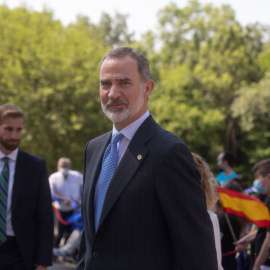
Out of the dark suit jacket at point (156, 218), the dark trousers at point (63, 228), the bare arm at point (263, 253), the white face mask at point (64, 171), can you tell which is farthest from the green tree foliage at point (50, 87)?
the dark suit jacket at point (156, 218)

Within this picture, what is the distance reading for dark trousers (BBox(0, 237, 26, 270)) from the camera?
465cm

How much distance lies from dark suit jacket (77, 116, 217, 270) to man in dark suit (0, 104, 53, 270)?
2.12m

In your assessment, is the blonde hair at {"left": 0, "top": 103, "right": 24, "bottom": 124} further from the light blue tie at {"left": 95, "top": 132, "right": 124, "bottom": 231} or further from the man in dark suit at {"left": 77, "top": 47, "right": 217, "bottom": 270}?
the man in dark suit at {"left": 77, "top": 47, "right": 217, "bottom": 270}

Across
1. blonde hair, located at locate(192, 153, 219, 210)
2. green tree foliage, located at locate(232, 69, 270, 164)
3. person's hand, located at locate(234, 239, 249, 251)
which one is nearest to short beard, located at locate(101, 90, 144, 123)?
blonde hair, located at locate(192, 153, 219, 210)

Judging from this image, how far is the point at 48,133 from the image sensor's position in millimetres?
27031

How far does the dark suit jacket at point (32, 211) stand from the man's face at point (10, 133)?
0.15 meters

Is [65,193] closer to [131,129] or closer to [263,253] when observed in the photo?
[263,253]

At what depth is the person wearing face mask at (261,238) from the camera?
5.69 metres

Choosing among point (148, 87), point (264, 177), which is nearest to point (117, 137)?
point (148, 87)

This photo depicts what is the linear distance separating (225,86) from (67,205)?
89.4 feet

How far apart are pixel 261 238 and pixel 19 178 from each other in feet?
8.98

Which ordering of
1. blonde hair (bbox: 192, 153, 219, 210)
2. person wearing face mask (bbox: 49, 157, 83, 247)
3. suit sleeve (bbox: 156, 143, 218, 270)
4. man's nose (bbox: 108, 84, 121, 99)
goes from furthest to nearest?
person wearing face mask (bbox: 49, 157, 83, 247) < blonde hair (bbox: 192, 153, 219, 210) < man's nose (bbox: 108, 84, 121, 99) < suit sleeve (bbox: 156, 143, 218, 270)

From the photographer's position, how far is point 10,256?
4.69m

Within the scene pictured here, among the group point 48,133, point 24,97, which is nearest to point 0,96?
point 24,97
